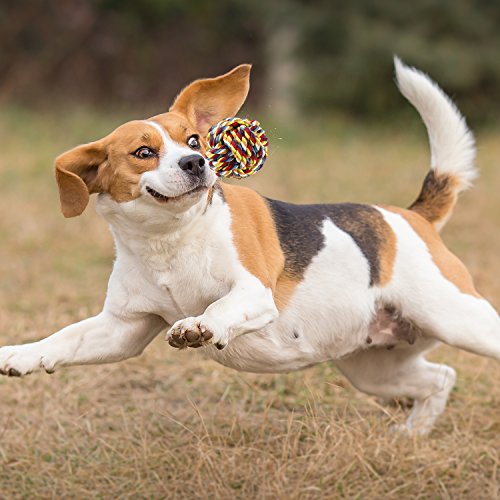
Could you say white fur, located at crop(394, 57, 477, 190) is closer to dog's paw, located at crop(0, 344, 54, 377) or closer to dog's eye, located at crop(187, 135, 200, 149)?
dog's eye, located at crop(187, 135, 200, 149)

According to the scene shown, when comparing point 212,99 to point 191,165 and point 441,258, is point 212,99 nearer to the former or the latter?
point 191,165

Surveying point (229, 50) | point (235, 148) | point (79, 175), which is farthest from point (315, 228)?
point (229, 50)

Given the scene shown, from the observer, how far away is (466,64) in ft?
49.4

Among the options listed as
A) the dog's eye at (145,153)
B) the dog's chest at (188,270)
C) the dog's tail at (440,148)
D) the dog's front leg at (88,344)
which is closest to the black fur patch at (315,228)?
the dog's chest at (188,270)

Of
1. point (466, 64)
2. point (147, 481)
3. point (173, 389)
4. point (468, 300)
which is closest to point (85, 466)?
point (147, 481)

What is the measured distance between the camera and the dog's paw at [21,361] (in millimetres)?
3982

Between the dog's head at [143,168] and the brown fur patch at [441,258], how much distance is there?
117 centimetres

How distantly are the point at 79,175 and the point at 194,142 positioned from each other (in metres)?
0.46

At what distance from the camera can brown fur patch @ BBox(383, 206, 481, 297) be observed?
4.55 metres

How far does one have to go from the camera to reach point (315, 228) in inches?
174

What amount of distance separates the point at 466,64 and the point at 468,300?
11.2 metres

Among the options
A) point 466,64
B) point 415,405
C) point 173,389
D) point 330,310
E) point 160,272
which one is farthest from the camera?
point 466,64

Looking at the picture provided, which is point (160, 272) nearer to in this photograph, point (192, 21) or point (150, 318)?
point (150, 318)

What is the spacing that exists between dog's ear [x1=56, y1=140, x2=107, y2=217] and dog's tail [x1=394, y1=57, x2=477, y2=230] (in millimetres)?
1730
